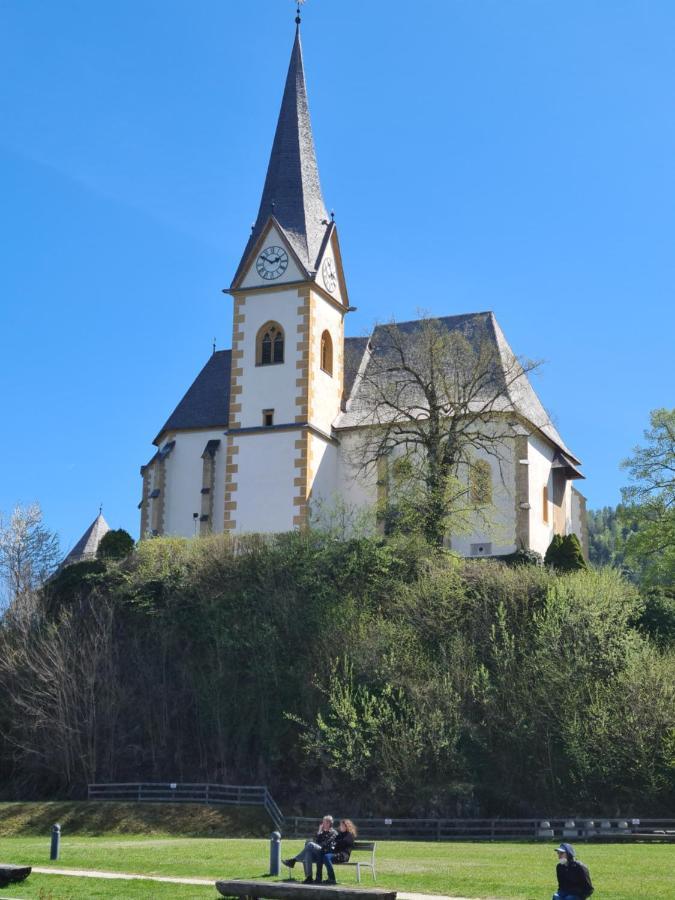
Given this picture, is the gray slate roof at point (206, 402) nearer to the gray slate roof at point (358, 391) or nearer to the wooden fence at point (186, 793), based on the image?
the gray slate roof at point (358, 391)

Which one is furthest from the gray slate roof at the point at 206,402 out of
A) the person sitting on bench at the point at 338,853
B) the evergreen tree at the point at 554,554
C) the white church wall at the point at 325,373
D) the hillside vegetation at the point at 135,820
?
the person sitting on bench at the point at 338,853

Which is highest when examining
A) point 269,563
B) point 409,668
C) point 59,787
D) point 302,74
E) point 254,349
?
point 302,74

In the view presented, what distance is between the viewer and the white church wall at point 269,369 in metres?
54.5

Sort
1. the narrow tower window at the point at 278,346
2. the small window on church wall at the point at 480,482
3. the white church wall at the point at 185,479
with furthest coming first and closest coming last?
the white church wall at the point at 185,479 → the narrow tower window at the point at 278,346 → the small window on church wall at the point at 480,482

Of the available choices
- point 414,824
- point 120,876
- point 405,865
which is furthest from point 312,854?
point 414,824

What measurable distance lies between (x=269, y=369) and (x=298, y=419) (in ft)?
9.51

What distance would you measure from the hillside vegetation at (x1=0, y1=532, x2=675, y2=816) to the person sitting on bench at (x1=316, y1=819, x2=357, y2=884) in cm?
1570

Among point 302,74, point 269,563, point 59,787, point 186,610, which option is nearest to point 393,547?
point 269,563

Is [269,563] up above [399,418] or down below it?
below

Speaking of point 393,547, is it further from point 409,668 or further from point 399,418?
point 399,418

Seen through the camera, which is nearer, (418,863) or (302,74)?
(418,863)

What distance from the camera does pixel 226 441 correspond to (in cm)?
5594

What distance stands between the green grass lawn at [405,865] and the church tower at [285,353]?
23381mm

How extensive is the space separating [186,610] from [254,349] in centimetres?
1434
